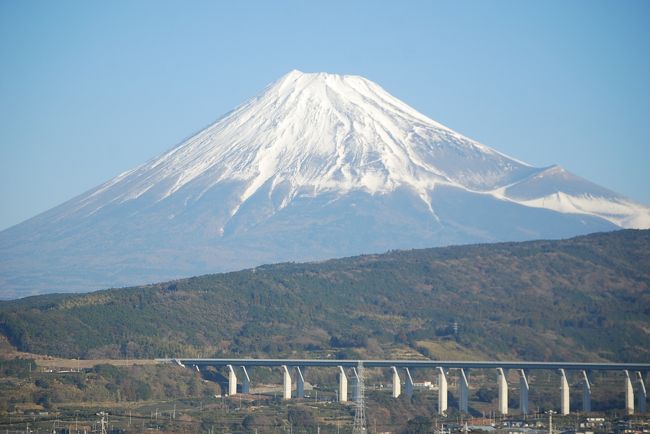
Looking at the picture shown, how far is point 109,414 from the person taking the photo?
293 ft

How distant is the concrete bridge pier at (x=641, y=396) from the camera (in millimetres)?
93625

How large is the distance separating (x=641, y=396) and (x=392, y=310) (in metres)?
44.4

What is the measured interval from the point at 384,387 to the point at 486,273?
138 feet

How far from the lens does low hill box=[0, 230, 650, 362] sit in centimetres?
11806

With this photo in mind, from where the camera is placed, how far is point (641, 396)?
95.1 m

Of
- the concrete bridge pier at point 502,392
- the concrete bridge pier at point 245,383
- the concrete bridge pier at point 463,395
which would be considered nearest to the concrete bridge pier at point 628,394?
the concrete bridge pier at point 502,392

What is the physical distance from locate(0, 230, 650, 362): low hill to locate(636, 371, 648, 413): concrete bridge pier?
1676 centimetres

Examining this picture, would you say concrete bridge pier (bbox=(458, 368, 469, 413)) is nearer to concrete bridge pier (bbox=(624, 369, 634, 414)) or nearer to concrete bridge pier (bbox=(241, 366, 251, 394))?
concrete bridge pier (bbox=(624, 369, 634, 414))

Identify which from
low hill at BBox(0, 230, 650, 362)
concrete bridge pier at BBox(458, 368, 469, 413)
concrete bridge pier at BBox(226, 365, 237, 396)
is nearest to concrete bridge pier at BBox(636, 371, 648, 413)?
concrete bridge pier at BBox(458, 368, 469, 413)

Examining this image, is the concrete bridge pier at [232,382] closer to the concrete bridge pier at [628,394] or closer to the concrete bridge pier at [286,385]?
the concrete bridge pier at [286,385]

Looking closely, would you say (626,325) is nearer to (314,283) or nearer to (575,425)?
(314,283)

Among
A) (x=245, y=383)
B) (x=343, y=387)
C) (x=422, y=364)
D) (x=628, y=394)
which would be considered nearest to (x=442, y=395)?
(x=422, y=364)

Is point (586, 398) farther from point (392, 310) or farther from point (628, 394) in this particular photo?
point (392, 310)

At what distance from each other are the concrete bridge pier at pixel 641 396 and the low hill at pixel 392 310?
16.8 metres
